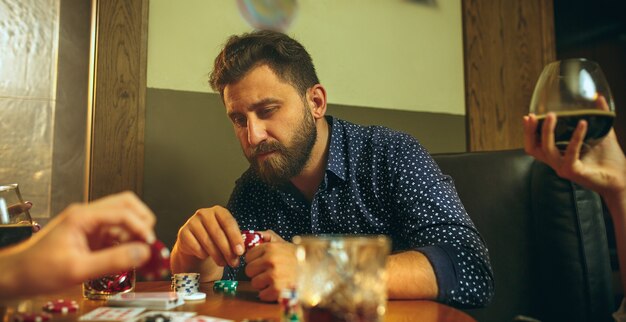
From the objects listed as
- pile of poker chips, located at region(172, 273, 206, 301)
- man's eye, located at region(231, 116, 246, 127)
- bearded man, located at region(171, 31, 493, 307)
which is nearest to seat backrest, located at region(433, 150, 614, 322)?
bearded man, located at region(171, 31, 493, 307)

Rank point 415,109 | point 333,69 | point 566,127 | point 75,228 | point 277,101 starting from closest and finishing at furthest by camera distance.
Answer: point 75,228 → point 566,127 → point 277,101 → point 333,69 → point 415,109

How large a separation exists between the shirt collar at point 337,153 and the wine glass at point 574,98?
0.79m

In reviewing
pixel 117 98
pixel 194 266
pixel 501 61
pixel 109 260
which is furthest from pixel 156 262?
pixel 501 61

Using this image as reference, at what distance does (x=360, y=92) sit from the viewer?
2.53 metres

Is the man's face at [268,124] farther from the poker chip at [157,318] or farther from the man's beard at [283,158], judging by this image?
the poker chip at [157,318]

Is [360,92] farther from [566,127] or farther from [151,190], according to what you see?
[566,127]

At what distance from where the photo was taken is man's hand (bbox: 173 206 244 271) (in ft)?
4.05

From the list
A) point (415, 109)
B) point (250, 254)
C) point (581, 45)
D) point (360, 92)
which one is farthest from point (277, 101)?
point (581, 45)

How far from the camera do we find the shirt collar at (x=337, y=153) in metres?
1.72

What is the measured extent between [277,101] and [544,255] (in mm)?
926

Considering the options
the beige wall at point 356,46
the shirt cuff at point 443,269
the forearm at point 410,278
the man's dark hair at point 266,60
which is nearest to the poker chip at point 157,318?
the forearm at point 410,278

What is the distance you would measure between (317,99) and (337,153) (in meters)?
0.26

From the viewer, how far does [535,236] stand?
5.29ft

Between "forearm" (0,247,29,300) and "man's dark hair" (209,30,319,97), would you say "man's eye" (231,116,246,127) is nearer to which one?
"man's dark hair" (209,30,319,97)
